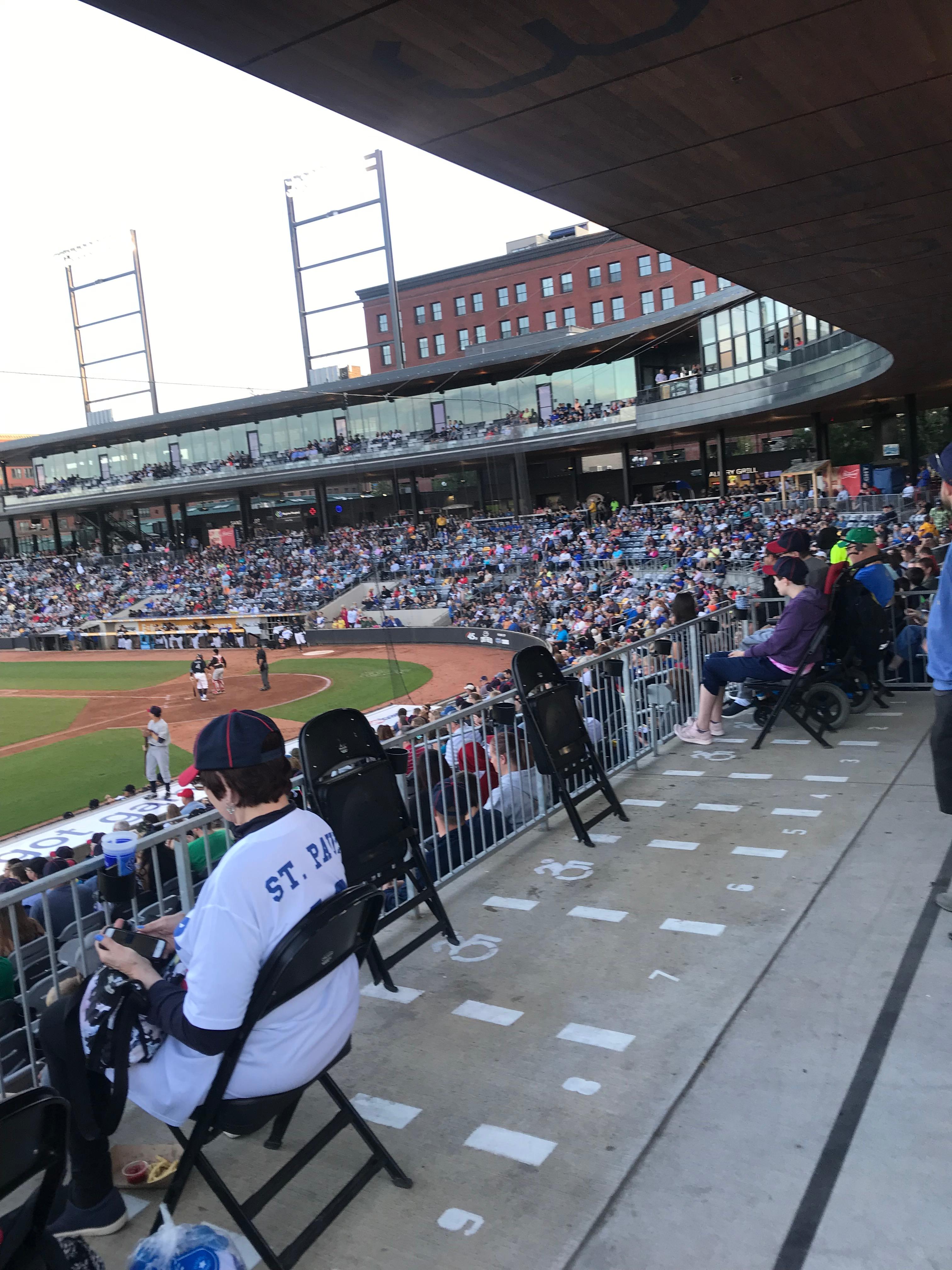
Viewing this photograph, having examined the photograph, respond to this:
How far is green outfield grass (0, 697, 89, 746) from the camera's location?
2616 centimetres

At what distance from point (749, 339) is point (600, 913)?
3548cm

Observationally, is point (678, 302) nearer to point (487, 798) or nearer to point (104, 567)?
point (104, 567)

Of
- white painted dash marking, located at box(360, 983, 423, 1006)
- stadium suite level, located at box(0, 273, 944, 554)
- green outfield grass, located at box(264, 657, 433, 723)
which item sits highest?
stadium suite level, located at box(0, 273, 944, 554)

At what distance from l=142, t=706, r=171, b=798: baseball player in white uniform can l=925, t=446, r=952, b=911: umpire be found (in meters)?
15.5

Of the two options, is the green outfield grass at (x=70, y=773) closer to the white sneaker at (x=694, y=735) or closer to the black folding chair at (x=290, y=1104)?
the white sneaker at (x=694, y=735)

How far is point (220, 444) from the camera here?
58219 millimetres

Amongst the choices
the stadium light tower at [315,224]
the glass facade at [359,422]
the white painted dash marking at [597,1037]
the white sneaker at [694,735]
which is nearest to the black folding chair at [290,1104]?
the white painted dash marking at [597,1037]

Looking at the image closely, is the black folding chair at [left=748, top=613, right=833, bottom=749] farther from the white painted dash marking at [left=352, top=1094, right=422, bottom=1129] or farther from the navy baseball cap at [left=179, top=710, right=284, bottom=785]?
the navy baseball cap at [left=179, top=710, right=284, bottom=785]

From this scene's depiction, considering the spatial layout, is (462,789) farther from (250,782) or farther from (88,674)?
(88,674)

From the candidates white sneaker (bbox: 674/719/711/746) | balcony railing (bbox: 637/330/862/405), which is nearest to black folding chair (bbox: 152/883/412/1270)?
white sneaker (bbox: 674/719/711/746)

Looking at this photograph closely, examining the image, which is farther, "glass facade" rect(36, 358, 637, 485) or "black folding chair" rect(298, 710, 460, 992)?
"glass facade" rect(36, 358, 637, 485)

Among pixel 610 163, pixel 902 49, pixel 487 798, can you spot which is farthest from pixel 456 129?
pixel 487 798

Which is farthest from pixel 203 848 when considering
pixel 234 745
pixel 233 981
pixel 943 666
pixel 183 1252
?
pixel 943 666

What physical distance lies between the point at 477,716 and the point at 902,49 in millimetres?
4539
